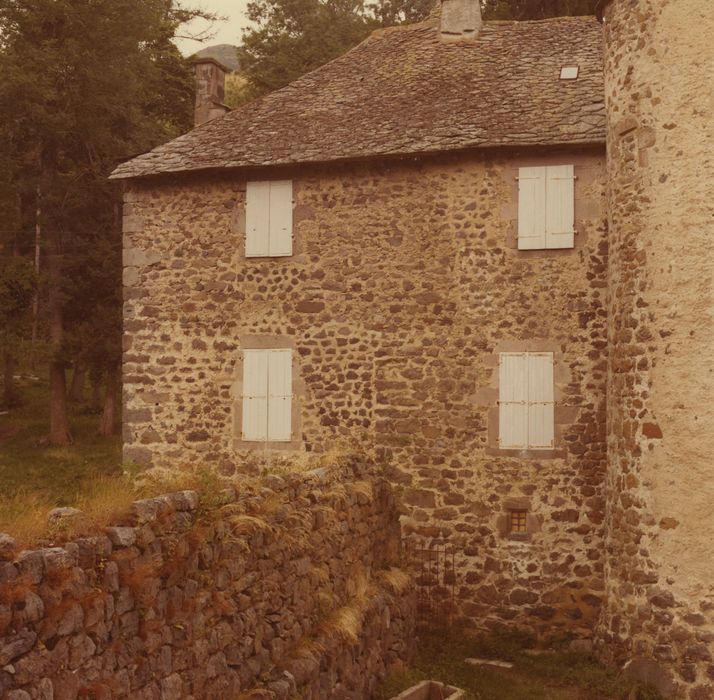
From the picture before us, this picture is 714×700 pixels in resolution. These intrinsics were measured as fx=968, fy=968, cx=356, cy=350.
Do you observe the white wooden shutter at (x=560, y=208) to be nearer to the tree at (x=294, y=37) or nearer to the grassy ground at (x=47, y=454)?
the grassy ground at (x=47, y=454)

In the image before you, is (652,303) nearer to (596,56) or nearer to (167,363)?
(596,56)

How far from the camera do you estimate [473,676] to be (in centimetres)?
1056

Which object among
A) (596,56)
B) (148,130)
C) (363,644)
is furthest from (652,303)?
(148,130)

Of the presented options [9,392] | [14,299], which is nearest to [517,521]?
[14,299]

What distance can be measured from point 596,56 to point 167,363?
308 inches

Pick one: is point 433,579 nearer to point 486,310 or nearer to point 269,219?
point 486,310

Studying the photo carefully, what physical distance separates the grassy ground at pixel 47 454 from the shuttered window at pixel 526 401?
7387 mm

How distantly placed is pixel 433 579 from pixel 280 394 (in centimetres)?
326

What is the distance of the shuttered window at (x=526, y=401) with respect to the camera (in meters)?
12.4

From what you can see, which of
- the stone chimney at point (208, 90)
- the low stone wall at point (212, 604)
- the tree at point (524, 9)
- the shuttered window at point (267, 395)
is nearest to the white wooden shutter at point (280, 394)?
the shuttered window at point (267, 395)

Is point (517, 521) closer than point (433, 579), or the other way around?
point (517, 521)

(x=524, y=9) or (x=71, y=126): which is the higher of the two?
(x=524, y=9)

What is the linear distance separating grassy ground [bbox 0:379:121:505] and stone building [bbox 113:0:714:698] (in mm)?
4501

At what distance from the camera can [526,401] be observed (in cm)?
1245
